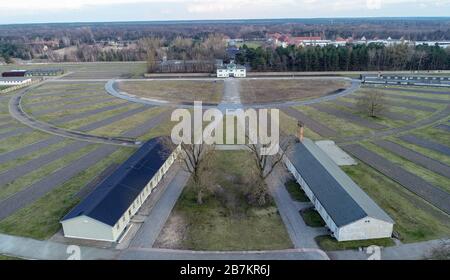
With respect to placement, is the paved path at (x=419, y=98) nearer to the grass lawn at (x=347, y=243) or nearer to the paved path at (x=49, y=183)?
the grass lawn at (x=347, y=243)

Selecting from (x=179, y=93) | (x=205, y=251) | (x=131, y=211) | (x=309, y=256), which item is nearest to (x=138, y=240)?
(x=131, y=211)

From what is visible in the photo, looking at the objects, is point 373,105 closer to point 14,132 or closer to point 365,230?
point 365,230

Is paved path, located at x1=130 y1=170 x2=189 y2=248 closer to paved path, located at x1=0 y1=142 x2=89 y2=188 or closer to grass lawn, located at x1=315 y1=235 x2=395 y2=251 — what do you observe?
grass lawn, located at x1=315 y1=235 x2=395 y2=251

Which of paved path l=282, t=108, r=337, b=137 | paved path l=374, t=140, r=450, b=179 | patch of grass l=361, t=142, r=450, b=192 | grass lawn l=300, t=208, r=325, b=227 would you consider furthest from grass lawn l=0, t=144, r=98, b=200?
paved path l=374, t=140, r=450, b=179

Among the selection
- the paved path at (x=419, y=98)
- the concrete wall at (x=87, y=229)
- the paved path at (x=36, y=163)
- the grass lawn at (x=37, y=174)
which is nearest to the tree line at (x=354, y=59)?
the paved path at (x=419, y=98)

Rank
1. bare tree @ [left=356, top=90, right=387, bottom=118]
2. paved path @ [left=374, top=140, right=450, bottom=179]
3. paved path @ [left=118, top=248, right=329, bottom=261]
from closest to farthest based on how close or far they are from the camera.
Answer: paved path @ [left=118, top=248, right=329, bottom=261]
paved path @ [left=374, top=140, right=450, bottom=179]
bare tree @ [left=356, top=90, right=387, bottom=118]

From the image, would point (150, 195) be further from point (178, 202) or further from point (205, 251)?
point (205, 251)
